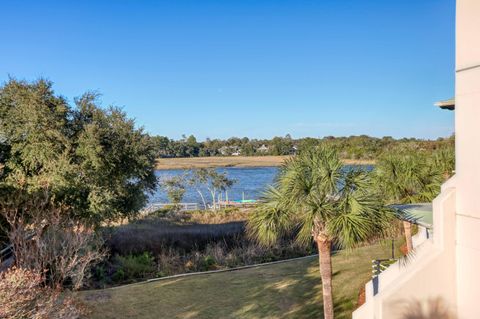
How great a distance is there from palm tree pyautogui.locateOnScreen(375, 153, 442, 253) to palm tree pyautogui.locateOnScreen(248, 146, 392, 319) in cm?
458

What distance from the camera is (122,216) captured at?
13.7 meters

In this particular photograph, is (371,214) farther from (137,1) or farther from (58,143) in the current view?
(137,1)

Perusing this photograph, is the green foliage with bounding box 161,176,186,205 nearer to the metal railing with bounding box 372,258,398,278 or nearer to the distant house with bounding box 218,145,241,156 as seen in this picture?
the metal railing with bounding box 372,258,398,278

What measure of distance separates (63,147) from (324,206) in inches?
357

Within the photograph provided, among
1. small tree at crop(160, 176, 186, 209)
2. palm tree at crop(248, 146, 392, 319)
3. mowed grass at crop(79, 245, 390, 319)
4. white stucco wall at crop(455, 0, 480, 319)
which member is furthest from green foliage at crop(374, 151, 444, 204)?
small tree at crop(160, 176, 186, 209)

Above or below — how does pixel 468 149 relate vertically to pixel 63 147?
below

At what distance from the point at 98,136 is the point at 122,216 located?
3.21 metres

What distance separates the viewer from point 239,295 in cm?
1056

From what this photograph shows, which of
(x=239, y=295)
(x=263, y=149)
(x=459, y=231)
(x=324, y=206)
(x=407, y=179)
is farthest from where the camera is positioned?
(x=263, y=149)

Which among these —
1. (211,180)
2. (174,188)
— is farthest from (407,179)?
(211,180)

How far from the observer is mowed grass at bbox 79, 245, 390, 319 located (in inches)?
366

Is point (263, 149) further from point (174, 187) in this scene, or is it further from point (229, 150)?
point (174, 187)

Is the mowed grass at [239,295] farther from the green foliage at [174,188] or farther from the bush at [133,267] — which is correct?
the green foliage at [174,188]

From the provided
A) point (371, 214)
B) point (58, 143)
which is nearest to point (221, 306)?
point (371, 214)
